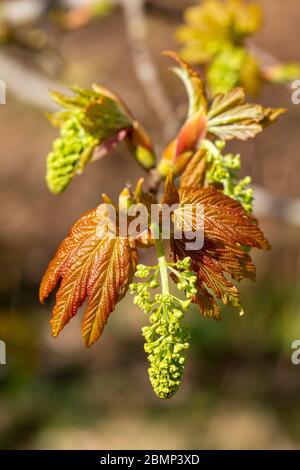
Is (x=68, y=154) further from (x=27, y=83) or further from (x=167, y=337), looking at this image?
(x=27, y=83)

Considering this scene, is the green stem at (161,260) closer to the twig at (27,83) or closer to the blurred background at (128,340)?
the twig at (27,83)

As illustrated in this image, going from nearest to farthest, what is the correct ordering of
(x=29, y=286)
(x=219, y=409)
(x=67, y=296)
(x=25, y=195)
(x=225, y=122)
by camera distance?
(x=67, y=296) < (x=225, y=122) < (x=219, y=409) < (x=29, y=286) < (x=25, y=195)

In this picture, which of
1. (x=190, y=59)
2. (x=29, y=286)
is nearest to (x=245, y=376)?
(x=29, y=286)

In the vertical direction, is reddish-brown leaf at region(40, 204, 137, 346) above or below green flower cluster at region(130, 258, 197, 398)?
above

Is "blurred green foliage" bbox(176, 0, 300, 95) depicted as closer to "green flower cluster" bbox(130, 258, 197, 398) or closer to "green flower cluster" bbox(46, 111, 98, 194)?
"green flower cluster" bbox(46, 111, 98, 194)

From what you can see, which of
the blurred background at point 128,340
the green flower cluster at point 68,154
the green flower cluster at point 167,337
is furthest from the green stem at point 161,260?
the blurred background at point 128,340

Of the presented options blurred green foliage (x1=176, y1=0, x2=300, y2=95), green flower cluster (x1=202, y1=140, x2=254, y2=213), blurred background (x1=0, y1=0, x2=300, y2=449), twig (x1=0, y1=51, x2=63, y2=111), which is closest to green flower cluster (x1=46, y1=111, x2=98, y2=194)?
green flower cluster (x1=202, y1=140, x2=254, y2=213)

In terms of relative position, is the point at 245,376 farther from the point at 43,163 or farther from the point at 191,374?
the point at 43,163
